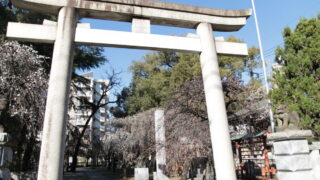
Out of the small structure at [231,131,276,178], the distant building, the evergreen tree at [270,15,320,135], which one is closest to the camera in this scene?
the evergreen tree at [270,15,320,135]

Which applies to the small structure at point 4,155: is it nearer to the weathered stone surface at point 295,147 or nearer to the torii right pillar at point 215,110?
the torii right pillar at point 215,110

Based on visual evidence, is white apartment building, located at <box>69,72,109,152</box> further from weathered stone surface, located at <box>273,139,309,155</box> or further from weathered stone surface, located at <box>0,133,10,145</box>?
weathered stone surface, located at <box>273,139,309,155</box>

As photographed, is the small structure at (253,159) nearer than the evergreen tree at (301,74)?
No

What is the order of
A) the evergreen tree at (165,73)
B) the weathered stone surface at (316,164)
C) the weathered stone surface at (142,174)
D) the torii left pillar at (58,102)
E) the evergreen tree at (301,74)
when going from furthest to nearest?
the evergreen tree at (165,73) < the weathered stone surface at (142,174) < the evergreen tree at (301,74) < the weathered stone surface at (316,164) < the torii left pillar at (58,102)

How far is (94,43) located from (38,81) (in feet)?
16.0

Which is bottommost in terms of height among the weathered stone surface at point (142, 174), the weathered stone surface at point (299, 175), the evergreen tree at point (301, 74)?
the weathered stone surface at point (142, 174)

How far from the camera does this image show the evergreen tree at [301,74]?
600 centimetres

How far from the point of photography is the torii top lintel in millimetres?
4881

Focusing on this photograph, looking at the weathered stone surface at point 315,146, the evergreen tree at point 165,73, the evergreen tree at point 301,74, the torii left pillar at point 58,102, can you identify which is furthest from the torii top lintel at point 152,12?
the evergreen tree at point 165,73

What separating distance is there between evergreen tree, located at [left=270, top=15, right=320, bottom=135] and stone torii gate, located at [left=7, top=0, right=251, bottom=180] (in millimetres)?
1729

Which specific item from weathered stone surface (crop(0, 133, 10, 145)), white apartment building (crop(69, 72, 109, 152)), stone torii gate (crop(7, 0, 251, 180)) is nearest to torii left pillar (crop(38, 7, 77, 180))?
stone torii gate (crop(7, 0, 251, 180))

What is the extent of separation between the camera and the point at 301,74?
647cm

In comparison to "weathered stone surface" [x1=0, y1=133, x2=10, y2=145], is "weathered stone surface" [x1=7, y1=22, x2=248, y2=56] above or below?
above

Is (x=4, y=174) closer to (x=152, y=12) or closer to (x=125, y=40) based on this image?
(x=125, y=40)
